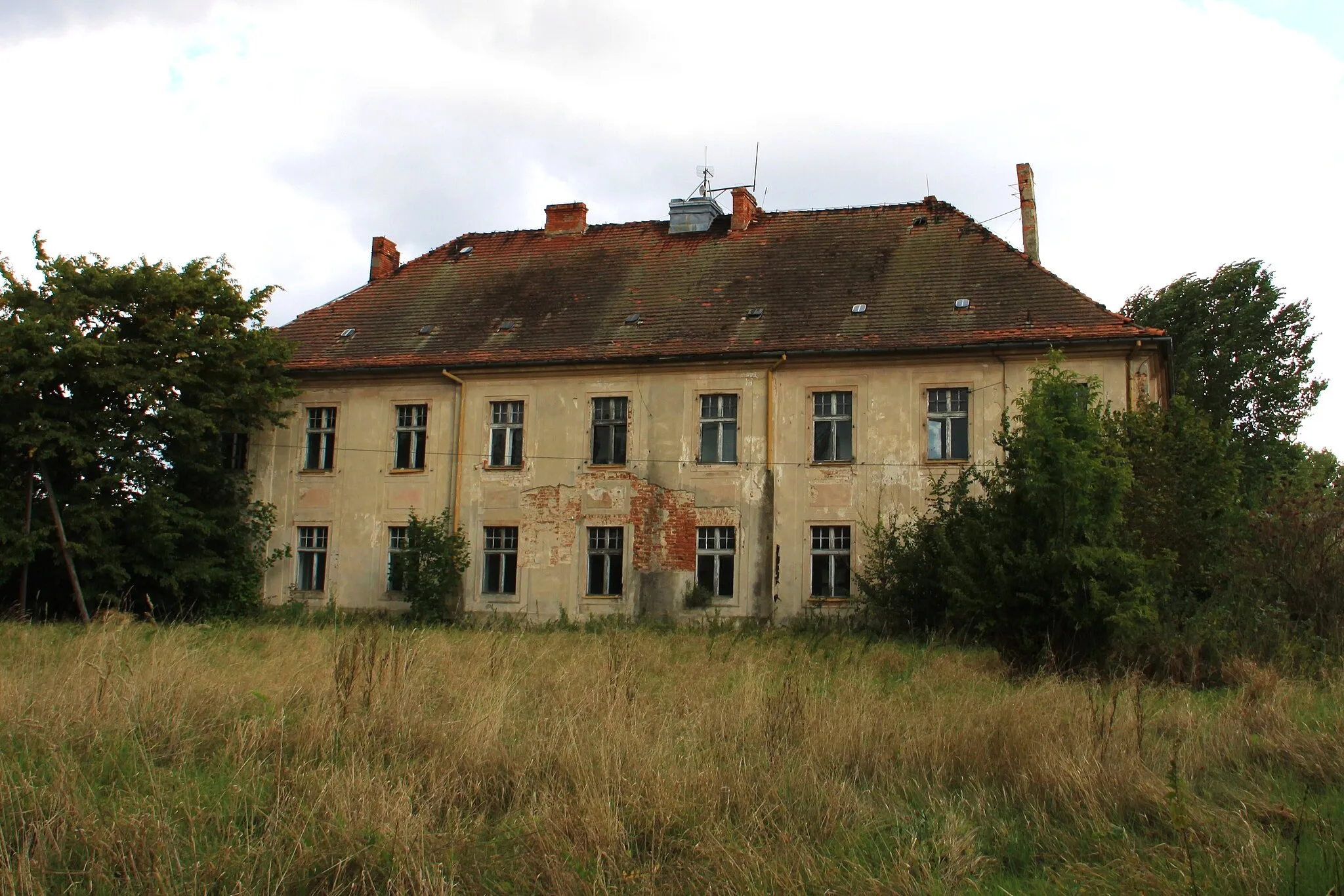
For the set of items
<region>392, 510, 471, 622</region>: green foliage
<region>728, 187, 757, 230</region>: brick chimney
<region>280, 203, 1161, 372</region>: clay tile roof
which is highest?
<region>728, 187, 757, 230</region>: brick chimney

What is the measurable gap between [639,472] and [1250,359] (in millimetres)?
20193

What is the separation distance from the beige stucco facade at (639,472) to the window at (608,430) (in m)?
0.16

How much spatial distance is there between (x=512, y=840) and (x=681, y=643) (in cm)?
929

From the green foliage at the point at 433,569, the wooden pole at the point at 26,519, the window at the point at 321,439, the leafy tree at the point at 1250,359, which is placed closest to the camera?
the wooden pole at the point at 26,519

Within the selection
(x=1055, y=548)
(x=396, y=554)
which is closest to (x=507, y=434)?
(x=396, y=554)

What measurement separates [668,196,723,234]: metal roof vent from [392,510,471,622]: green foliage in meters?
8.68

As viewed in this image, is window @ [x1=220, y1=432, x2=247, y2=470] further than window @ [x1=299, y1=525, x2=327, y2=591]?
Yes

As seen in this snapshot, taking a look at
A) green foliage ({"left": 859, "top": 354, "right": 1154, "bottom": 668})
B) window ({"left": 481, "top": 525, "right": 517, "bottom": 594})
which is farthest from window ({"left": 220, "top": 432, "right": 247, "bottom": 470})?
green foliage ({"left": 859, "top": 354, "right": 1154, "bottom": 668})

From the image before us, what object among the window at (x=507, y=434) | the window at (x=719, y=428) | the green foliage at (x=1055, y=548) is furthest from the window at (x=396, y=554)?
the green foliage at (x=1055, y=548)

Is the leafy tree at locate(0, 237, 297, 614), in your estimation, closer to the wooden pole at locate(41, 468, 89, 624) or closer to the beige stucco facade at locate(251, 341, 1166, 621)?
the wooden pole at locate(41, 468, 89, 624)

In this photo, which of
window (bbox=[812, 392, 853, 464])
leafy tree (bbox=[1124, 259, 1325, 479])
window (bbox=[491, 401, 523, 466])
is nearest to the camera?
window (bbox=[812, 392, 853, 464])

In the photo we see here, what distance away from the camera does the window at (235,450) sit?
23156 millimetres

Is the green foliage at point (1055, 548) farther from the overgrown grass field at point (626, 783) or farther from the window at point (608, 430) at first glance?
the window at point (608, 430)

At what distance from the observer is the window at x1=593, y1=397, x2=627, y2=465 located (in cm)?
2136
